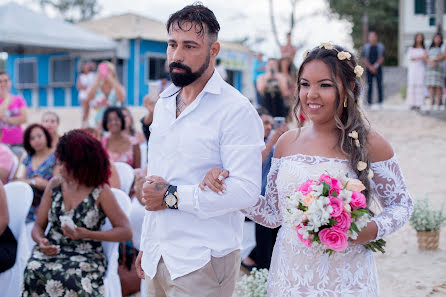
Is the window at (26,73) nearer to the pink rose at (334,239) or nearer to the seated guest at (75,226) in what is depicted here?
the seated guest at (75,226)

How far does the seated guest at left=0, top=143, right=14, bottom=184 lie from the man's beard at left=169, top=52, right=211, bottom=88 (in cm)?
367

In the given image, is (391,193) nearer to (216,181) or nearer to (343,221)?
(343,221)

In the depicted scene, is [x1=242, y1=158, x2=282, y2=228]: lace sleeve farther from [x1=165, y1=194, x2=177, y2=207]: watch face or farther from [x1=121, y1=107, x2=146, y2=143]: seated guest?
[x1=121, y1=107, x2=146, y2=143]: seated guest


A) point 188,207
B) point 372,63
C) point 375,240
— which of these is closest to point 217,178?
point 188,207

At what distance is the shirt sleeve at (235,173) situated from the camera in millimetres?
2154

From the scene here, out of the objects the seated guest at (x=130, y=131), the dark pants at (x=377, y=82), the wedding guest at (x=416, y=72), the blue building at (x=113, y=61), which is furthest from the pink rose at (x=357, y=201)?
the blue building at (x=113, y=61)

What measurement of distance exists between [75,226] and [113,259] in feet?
1.37

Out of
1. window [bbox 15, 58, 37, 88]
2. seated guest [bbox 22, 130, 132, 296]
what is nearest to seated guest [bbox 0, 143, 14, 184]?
seated guest [bbox 22, 130, 132, 296]

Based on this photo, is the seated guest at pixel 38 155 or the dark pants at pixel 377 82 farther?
the dark pants at pixel 377 82

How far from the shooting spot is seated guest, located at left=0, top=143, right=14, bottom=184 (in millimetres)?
5302

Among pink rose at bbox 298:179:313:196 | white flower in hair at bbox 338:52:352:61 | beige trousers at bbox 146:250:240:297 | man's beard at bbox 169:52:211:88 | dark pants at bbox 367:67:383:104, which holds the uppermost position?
dark pants at bbox 367:67:383:104

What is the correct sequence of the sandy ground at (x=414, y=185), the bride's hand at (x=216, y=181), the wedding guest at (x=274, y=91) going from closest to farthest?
the bride's hand at (x=216, y=181) < the sandy ground at (x=414, y=185) < the wedding guest at (x=274, y=91)

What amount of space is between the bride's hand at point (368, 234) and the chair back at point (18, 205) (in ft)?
9.80

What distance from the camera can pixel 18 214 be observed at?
4191 mm
